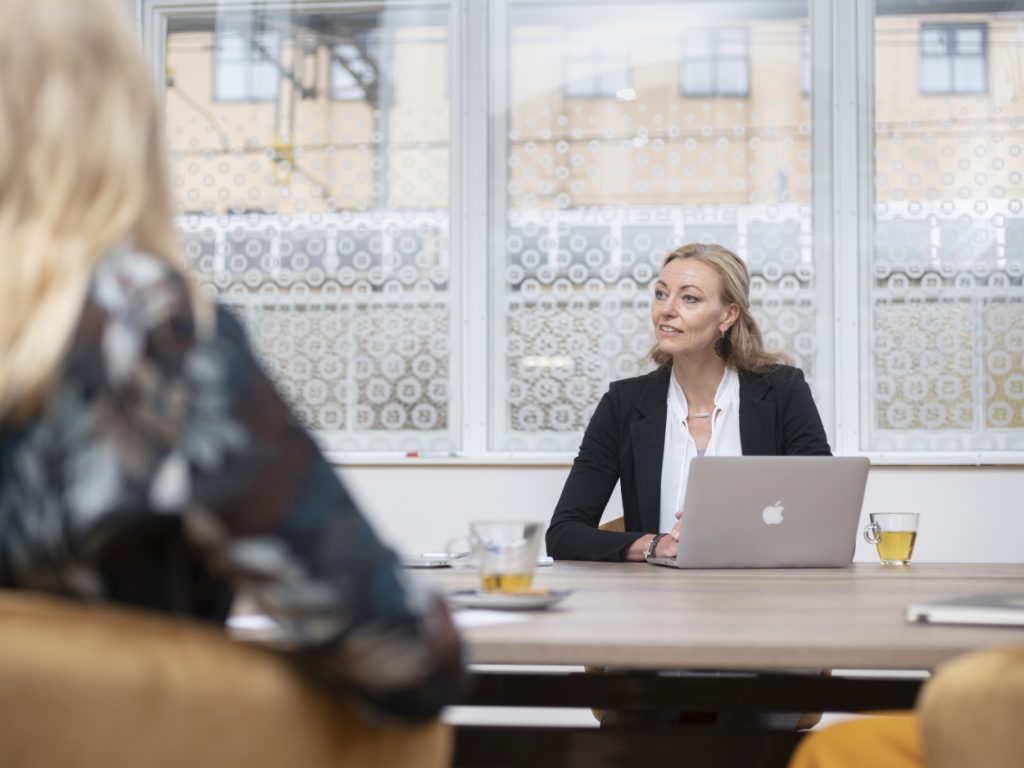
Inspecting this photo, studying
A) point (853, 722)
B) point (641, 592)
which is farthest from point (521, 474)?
point (853, 722)

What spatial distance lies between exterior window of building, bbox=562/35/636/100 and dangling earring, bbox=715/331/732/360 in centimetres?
130

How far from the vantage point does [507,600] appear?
4.84 ft

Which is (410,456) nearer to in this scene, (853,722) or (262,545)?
(853,722)

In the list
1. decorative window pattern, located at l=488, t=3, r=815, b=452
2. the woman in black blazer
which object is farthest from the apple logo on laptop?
decorative window pattern, located at l=488, t=3, r=815, b=452

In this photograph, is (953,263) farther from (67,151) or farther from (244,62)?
(67,151)

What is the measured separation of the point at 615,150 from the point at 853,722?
10.5 feet

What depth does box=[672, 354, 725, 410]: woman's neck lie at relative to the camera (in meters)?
3.14

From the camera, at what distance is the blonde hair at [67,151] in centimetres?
85

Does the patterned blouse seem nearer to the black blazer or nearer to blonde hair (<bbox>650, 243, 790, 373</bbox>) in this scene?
the black blazer


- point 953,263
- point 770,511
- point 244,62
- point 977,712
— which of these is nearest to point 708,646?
point 977,712

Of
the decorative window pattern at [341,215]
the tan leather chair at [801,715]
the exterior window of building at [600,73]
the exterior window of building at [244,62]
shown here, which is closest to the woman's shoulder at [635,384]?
the tan leather chair at [801,715]

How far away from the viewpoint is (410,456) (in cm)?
417

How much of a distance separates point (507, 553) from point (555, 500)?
2503 mm

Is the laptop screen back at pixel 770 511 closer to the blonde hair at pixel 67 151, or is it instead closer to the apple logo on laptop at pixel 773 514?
the apple logo on laptop at pixel 773 514
